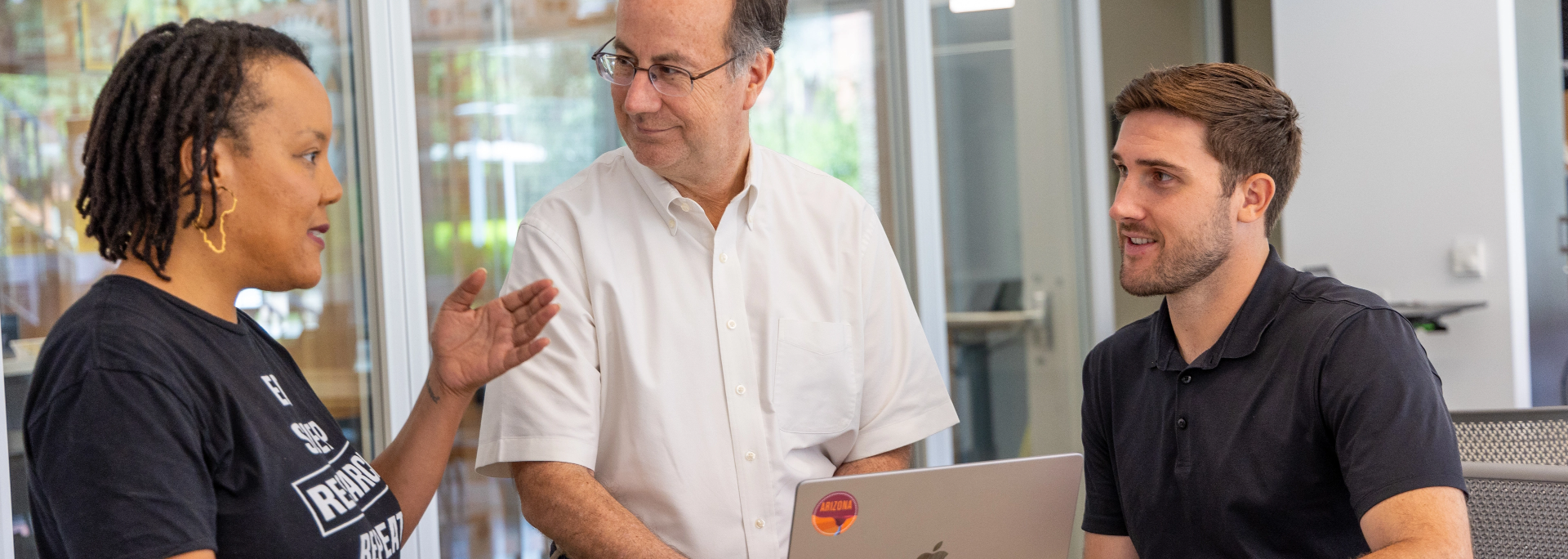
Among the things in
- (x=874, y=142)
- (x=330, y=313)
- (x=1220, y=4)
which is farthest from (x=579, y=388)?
(x=1220, y=4)

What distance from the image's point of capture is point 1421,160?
13.4 ft

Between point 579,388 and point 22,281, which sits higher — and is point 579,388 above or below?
below

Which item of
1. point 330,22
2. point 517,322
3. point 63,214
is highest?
point 330,22

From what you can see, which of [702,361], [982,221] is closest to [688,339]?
[702,361]

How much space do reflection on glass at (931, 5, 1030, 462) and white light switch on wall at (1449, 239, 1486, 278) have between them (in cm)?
173

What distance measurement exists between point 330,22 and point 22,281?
81 cm

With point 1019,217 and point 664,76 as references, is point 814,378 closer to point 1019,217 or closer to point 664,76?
point 664,76

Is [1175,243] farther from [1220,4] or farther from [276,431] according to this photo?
[1220,4]

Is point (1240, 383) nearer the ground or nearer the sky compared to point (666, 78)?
nearer the ground

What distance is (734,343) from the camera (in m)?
1.67

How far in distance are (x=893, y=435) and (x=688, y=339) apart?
0.37m

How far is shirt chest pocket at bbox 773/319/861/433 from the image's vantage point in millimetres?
1682

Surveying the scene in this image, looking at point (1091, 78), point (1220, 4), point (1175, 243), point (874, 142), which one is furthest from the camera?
point (1220, 4)

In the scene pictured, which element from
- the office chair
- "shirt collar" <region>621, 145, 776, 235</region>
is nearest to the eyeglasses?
"shirt collar" <region>621, 145, 776, 235</region>
